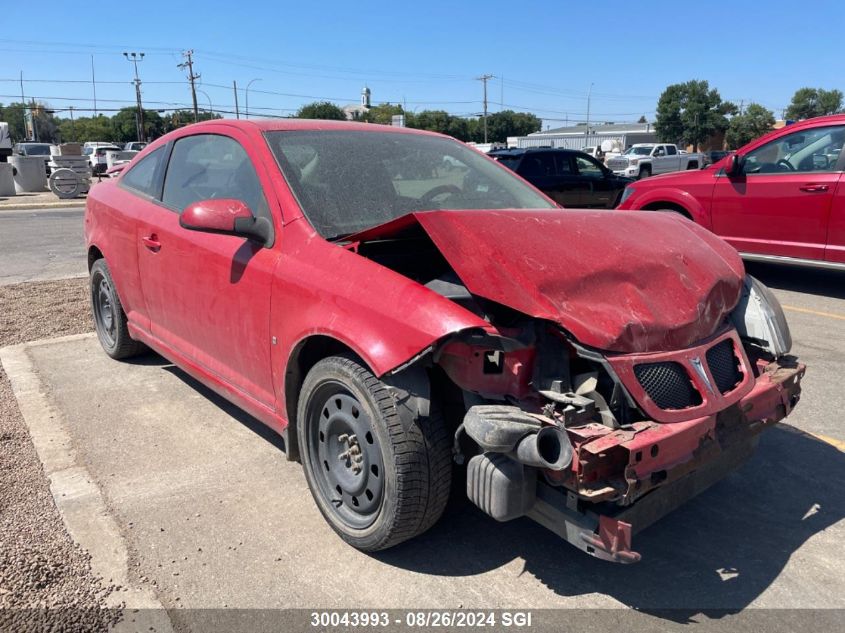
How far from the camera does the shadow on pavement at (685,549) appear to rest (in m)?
2.63

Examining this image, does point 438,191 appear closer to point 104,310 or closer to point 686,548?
point 686,548

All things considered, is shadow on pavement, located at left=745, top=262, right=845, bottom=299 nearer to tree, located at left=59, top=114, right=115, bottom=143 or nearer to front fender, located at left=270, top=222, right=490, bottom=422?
front fender, located at left=270, top=222, right=490, bottom=422

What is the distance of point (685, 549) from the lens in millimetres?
2891

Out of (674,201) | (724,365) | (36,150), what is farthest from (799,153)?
(36,150)

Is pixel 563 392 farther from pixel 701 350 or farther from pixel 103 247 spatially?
pixel 103 247

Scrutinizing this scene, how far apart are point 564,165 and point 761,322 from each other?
11.5 metres

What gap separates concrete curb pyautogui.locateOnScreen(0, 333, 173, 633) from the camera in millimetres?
2594

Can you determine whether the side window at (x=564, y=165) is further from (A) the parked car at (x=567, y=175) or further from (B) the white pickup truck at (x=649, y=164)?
(B) the white pickup truck at (x=649, y=164)

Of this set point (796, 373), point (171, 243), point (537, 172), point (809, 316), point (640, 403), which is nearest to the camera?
point (640, 403)

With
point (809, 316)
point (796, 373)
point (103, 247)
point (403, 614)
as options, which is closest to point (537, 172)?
point (809, 316)

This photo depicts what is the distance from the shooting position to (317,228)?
3.09 m

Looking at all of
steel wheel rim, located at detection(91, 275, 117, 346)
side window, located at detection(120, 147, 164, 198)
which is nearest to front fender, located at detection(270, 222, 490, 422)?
side window, located at detection(120, 147, 164, 198)

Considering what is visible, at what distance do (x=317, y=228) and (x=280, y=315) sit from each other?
17.0 inches

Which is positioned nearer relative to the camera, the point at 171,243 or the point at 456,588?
the point at 456,588
